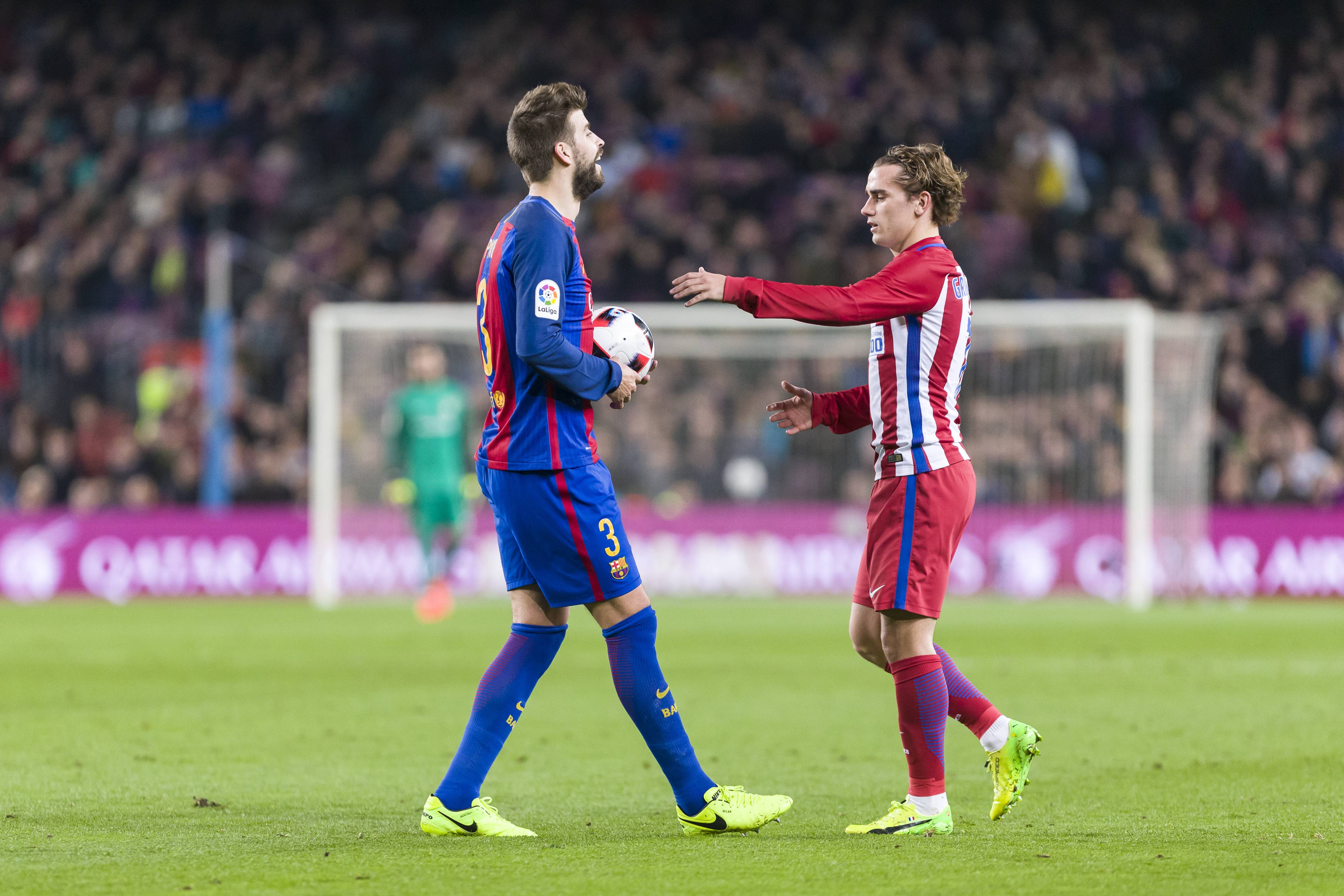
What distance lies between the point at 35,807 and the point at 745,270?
51.6 ft

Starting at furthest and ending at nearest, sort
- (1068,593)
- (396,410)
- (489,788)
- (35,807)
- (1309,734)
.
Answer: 1. (1068,593)
2. (396,410)
3. (1309,734)
4. (489,788)
5. (35,807)

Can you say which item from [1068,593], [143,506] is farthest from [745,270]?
[143,506]

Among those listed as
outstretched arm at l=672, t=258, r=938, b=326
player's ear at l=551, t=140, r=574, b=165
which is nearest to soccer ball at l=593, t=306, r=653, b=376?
outstretched arm at l=672, t=258, r=938, b=326

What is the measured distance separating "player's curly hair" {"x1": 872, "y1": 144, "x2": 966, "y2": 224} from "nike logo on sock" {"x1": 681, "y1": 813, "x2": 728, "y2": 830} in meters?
1.86

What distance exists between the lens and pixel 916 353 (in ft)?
16.4

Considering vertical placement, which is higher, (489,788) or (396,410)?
(396,410)

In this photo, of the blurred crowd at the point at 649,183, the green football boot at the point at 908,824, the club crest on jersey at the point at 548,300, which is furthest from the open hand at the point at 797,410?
the blurred crowd at the point at 649,183

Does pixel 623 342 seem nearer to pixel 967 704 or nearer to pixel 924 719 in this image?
pixel 924 719

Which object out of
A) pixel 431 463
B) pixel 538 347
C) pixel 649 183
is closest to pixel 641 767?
pixel 538 347

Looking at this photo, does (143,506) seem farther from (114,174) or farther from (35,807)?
(35,807)

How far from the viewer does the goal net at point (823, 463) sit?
1705 cm

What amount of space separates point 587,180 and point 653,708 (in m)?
1.53

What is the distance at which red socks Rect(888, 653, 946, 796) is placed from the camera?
4914mm

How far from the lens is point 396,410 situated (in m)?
14.8
